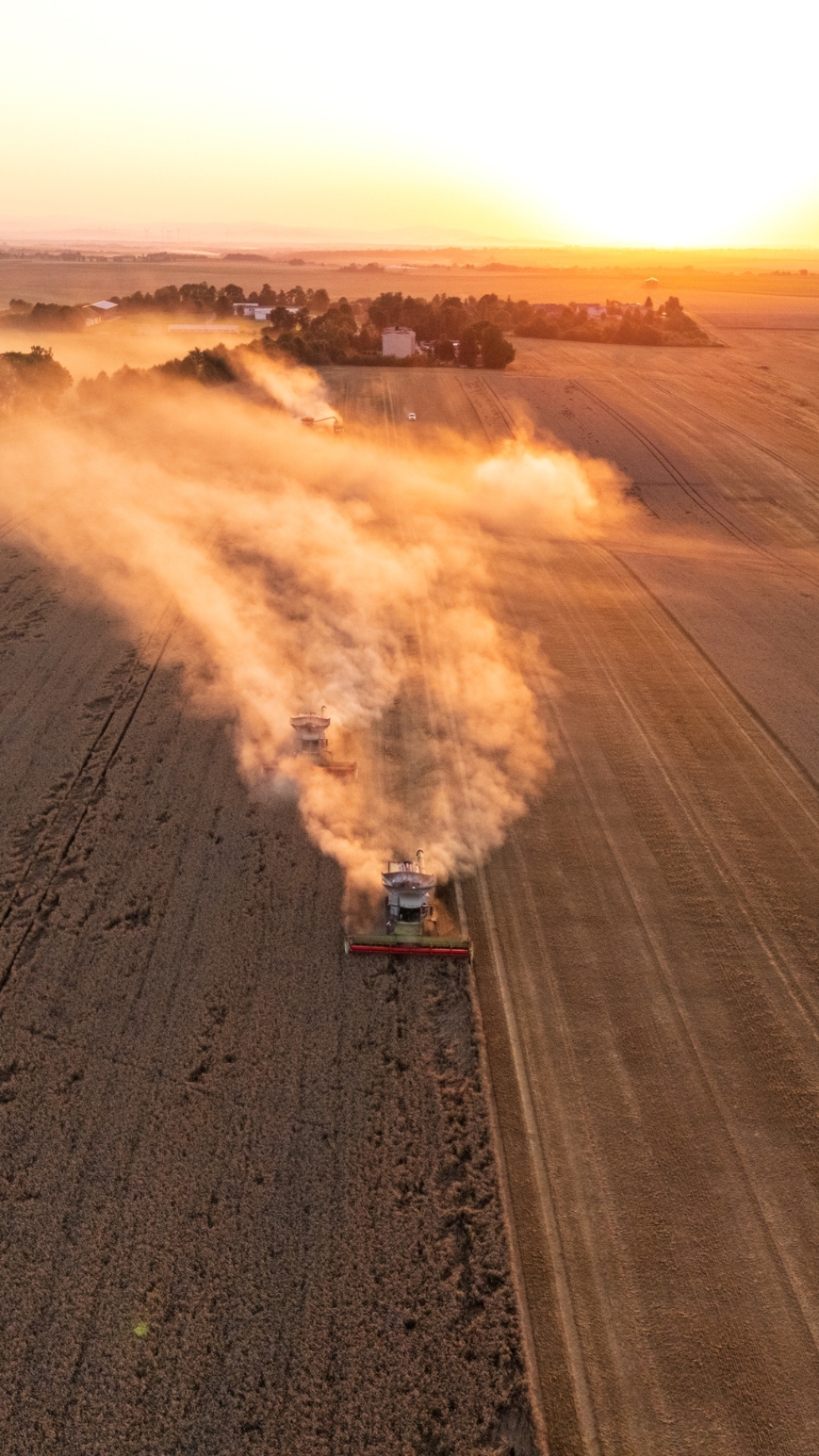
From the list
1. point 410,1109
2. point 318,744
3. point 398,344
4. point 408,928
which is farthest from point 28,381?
point 410,1109

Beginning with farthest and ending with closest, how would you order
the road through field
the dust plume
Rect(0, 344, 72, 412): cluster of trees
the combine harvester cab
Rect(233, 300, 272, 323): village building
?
Rect(233, 300, 272, 323): village building → Rect(0, 344, 72, 412): cluster of trees → the combine harvester cab → the dust plume → the road through field

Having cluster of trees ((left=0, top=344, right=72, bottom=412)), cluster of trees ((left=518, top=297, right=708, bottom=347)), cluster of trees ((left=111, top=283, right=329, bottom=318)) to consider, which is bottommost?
cluster of trees ((left=0, top=344, right=72, bottom=412))

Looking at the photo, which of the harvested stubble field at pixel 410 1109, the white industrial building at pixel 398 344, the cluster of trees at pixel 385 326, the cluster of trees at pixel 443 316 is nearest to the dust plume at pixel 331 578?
the harvested stubble field at pixel 410 1109

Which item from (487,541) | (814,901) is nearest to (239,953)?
(814,901)

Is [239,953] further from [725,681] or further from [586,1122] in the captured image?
[725,681]

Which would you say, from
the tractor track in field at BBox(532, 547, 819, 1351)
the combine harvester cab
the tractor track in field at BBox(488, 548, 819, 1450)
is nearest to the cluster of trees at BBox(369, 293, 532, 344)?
the tractor track in field at BBox(488, 548, 819, 1450)

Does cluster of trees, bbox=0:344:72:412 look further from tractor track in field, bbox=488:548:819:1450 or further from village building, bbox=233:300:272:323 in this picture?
village building, bbox=233:300:272:323

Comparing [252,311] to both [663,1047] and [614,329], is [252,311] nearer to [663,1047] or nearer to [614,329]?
[614,329]

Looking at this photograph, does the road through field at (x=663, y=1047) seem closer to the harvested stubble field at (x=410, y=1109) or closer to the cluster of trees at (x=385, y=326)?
the harvested stubble field at (x=410, y=1109)
